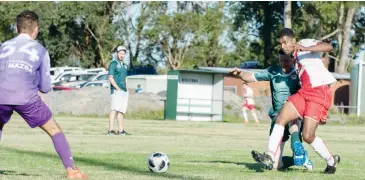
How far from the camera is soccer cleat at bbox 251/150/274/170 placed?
11.6 m

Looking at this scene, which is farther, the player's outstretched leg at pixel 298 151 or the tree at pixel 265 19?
the tree at pixel 265 19

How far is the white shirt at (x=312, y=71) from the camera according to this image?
1202 cm

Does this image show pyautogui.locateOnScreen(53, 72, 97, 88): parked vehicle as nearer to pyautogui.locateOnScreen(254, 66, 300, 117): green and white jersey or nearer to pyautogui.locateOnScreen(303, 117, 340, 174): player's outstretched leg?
pyautogui.locateOnScreen(254, 66, 300, 117): green and white jersey

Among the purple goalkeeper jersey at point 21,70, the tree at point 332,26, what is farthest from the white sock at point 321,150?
the tree at point 332,26

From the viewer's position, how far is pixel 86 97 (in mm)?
40531

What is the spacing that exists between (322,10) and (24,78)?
165 feet

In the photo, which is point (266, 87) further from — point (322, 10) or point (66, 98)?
point (66, 98)

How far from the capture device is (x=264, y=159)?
38.3ft

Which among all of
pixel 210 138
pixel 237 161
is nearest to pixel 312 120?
pixel 237 161

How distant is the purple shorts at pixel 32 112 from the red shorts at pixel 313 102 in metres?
3.43

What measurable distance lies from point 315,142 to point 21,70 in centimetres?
426

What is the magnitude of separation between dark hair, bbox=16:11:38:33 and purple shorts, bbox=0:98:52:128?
2.64 ft

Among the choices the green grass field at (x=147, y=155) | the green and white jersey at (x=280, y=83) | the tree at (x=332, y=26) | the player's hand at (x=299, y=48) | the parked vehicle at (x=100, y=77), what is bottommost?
the parked vehicle at (x=100, y=77)

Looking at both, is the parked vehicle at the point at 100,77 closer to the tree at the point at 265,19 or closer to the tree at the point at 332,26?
the tree at the point at 332,26
